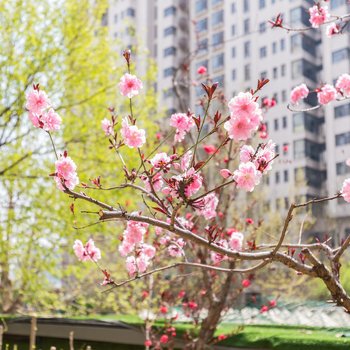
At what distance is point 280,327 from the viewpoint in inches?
293

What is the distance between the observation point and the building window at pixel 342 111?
28.2m

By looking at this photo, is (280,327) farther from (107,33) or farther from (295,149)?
(295,149)

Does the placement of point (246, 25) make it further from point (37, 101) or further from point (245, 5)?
point (37, 101)

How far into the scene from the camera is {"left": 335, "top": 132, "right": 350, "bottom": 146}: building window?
92.1 feet

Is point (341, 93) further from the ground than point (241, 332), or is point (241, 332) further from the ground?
point (341, 93)

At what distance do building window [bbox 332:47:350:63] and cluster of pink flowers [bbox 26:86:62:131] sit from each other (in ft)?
90.2

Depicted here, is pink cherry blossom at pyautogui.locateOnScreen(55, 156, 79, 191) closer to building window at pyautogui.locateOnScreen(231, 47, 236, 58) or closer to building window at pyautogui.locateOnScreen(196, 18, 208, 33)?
building window at pyautogui.locateOnScreen(231, 47, 236, 58)

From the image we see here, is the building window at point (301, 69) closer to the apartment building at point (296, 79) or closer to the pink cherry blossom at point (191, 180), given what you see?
the apartment building at point (296, 79)

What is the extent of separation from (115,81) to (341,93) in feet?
17.0

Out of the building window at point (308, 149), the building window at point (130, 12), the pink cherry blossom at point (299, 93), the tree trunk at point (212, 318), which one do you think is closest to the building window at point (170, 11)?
the building window at point (130, 12)

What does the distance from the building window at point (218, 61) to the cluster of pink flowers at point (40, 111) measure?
32552 millimetres

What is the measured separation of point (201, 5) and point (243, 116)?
1430 inches

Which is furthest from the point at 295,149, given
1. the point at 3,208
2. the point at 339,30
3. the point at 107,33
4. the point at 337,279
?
the point at 337,279

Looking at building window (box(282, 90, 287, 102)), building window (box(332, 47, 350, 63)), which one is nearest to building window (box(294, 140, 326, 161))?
building window (box(282, 90, 287, 102))
